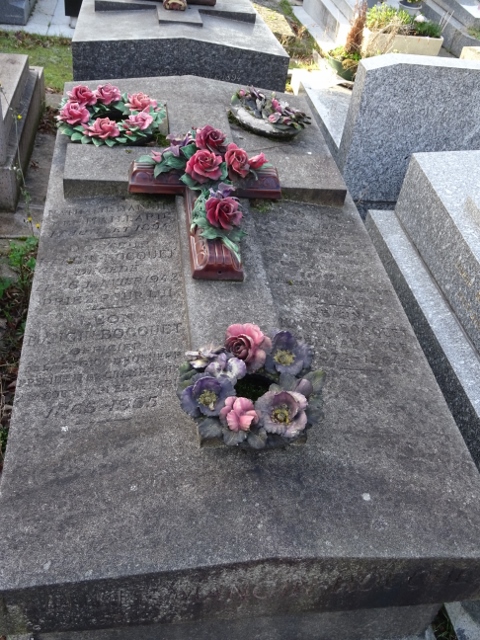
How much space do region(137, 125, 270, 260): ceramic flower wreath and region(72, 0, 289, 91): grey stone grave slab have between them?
7.39 ft

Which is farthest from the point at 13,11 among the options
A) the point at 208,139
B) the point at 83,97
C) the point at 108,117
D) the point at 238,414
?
the point at 238,414

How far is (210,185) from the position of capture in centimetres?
322

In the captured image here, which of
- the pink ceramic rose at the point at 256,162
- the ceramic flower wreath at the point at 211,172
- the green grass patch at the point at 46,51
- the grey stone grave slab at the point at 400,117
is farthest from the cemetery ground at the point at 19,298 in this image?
the grey stone grave slab at the point at 400,117

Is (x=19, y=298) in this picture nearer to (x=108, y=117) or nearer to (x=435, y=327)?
(x=108, y=117)

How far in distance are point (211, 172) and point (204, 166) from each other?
51 mm

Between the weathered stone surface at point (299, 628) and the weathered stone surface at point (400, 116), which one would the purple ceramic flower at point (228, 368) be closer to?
the weathered stone surface at point (299, 628)

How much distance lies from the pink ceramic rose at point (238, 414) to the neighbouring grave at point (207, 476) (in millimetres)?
165

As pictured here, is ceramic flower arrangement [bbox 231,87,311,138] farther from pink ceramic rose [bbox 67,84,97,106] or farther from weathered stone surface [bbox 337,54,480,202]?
pink ceramic rose [bbox 67,84,97,106]

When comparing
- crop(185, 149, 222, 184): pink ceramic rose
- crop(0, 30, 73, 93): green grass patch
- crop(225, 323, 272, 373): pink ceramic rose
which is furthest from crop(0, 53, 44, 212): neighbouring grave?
crop(225, 323, 272, 373): pink ceramic rose

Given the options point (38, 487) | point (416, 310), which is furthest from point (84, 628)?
point (416, 310)

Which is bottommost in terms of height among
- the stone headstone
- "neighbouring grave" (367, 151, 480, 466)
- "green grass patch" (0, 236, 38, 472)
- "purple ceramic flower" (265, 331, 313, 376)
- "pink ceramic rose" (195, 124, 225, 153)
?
"green grass patch" (0, 236, 38, 472)

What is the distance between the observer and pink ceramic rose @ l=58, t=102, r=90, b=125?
378 centimetres

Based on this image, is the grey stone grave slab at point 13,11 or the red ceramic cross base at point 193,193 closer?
the red ceramic cross base at point 193,193

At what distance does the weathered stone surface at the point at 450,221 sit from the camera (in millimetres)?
3396
